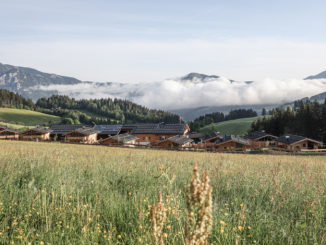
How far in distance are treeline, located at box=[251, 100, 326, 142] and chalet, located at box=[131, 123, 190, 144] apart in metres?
42.6

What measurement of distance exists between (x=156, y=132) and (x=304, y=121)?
5495cm

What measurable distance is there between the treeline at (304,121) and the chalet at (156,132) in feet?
140

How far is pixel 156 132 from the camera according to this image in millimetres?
97750

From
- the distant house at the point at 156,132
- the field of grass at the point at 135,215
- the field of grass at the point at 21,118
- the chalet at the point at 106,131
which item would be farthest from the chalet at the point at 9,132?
the field of grass at the point at 135,215

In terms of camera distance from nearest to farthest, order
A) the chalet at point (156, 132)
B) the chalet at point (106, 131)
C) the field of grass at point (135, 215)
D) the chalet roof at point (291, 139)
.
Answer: the field of grass at point (135, 215), the chalet roof at point (291, 139), the chalet at point (156, 132), the chalet at point (106, 131)

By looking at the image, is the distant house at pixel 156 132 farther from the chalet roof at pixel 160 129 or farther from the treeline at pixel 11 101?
the treeline at pixel 11 101

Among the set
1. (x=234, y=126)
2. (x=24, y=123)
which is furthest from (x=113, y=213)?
(x=234, y=126)

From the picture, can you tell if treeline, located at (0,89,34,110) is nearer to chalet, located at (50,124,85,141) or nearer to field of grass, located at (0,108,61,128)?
field of grass, located at (0,108,61,128)

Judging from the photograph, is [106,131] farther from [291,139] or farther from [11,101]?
[11,101]

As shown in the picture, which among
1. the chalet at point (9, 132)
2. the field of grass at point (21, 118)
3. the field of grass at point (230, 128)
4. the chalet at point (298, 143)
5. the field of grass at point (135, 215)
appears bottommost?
the chalet at point (298, 143)

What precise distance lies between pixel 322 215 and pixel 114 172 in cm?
582

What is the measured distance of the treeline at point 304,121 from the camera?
78.2 m

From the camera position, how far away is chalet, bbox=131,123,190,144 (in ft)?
318

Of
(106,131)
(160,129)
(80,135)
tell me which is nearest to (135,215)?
(160,129)
